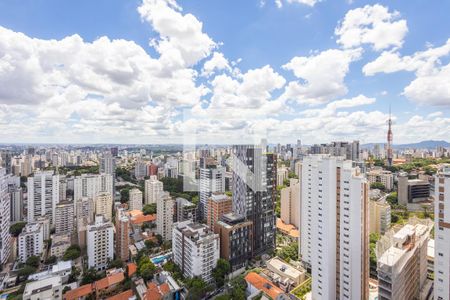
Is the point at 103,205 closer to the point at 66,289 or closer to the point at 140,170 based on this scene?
the point at 66,289

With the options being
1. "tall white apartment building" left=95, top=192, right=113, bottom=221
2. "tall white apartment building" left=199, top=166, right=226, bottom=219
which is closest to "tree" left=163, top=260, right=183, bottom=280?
"tall white apartment building" left=199, top=166, right=226, bottom=219

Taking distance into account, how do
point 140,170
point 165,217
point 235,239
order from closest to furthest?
point 235,239 < point 165,217 < point 140,170

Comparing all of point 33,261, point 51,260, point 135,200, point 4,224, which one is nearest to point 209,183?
point 135,200

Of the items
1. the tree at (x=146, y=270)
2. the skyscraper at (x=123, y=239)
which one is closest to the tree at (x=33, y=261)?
the skyscraper at (x=123, y=239)

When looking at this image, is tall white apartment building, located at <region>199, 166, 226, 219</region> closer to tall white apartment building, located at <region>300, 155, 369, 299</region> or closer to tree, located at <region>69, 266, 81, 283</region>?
tree, located at <region>69, 266, 81, 283</region>

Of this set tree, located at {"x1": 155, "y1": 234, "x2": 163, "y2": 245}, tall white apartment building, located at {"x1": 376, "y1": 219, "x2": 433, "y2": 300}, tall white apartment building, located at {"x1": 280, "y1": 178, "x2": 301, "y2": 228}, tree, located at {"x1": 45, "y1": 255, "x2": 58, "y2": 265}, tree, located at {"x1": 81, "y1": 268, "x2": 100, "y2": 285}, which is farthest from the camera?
tall white apartment building, located at {"x1": 280, "y1": 178, "x2": 301, "y2": 228}
